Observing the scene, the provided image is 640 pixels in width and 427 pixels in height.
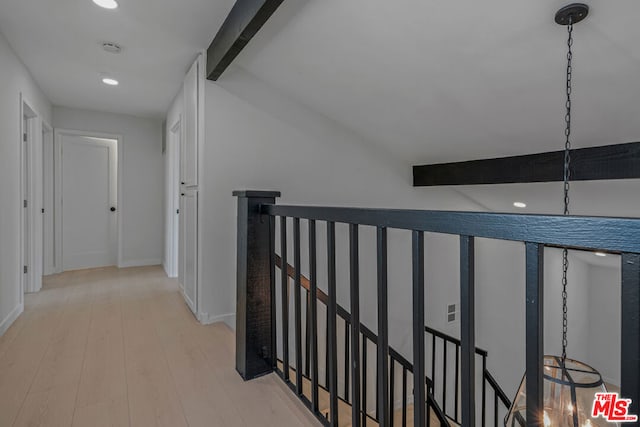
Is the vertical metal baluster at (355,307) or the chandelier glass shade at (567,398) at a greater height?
the vertical metal baluster at (355,307)

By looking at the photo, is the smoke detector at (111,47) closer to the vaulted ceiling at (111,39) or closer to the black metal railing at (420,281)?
the vaulted ceiling at (111,39)

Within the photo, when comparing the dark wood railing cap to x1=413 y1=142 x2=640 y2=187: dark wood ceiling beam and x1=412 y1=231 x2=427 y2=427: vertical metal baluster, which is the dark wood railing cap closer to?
x1=412 y1=231 x2=427 y2=427: vertical metal baluster

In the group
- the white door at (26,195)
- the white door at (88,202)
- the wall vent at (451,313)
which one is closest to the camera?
the white door at (26,195)

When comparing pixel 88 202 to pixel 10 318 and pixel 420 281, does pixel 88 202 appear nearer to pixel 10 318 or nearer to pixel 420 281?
pixel 10 318

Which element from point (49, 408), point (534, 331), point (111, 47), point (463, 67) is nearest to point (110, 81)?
point (111, 47)

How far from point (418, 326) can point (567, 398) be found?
3.07 ft

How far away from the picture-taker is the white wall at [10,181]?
2.69 metres

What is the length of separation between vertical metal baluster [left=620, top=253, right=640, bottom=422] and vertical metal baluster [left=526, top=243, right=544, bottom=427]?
0.13m

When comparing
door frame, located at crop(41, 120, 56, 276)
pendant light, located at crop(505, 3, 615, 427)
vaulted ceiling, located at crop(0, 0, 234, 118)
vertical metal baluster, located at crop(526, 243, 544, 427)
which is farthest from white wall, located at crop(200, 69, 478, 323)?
door frame, located at crop(41, 120, 56, 276)

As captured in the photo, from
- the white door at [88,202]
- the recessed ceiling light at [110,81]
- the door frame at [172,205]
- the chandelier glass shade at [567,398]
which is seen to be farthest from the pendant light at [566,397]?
the white door at [88,202]

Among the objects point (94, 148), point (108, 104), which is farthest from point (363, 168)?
point (94, 148)

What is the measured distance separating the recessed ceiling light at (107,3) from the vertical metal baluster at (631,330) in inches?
110

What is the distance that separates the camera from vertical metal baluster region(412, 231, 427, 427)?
0.96 m

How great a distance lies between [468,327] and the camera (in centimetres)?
85
